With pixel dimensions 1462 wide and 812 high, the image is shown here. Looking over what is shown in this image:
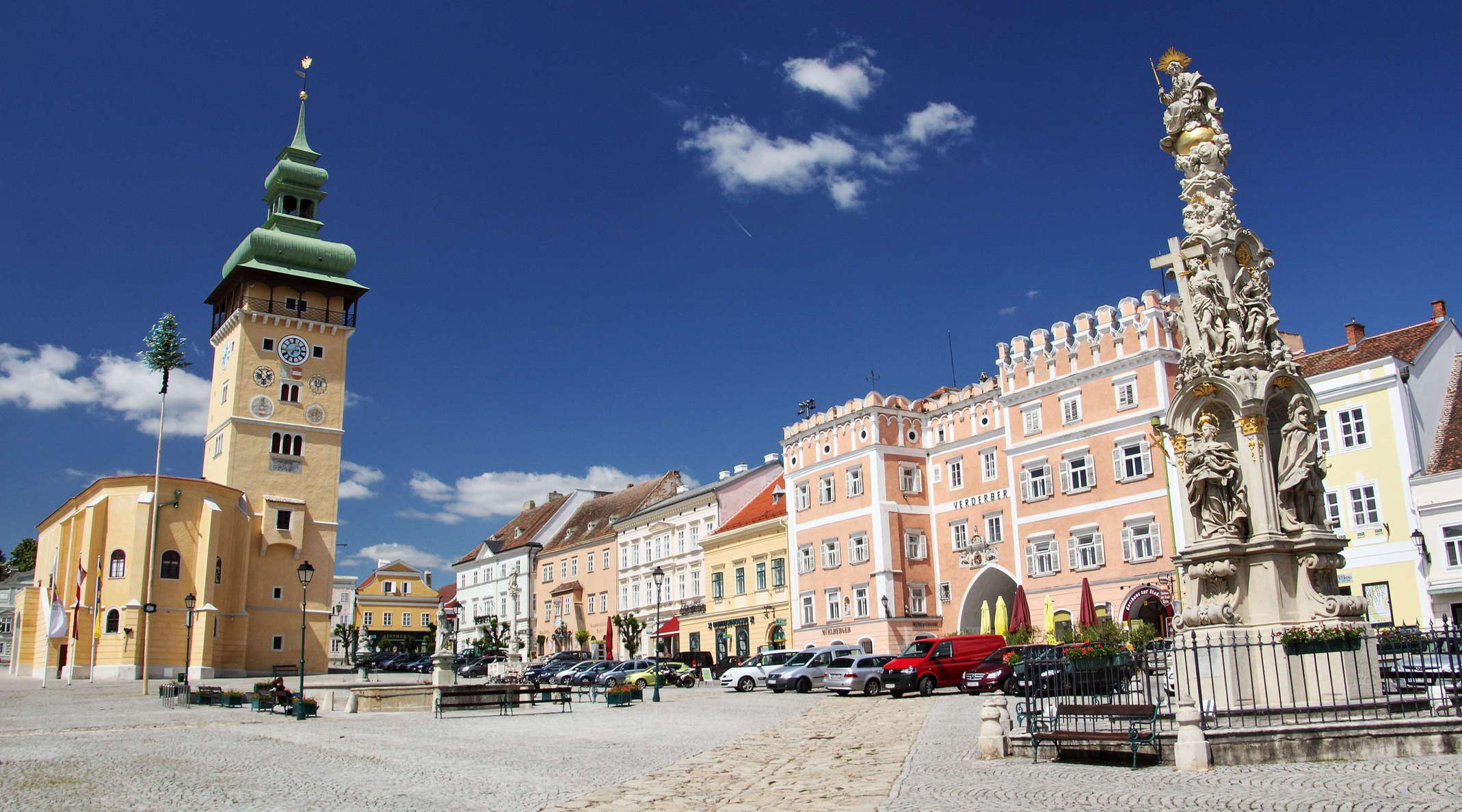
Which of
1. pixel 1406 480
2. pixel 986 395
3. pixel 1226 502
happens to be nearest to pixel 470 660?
pixel 986 395

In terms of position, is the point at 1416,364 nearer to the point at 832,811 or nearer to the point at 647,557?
the point at 832,811

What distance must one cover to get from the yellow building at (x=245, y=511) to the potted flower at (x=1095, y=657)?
43.9 metres

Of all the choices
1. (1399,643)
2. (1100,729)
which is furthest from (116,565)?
(1399,643)

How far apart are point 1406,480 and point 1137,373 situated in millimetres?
9559

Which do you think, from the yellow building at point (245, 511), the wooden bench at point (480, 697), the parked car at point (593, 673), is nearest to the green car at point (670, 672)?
the parked car at point (593, 673)

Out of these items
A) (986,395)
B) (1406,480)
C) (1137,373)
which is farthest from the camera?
(986,395)

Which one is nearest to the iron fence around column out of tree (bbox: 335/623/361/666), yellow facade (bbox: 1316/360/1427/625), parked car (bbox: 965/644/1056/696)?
parked car (bbox: 965/644/1056/696)

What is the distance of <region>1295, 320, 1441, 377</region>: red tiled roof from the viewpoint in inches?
1396

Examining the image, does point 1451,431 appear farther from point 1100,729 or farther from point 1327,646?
point 1100,729

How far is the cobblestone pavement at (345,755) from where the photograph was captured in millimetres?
11836

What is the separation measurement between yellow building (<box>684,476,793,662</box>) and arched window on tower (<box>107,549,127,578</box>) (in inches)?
1090

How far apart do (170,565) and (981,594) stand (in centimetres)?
3774

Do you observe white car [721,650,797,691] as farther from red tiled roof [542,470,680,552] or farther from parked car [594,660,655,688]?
red tiled roof [542,470,680,552]

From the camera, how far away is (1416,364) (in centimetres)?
3516
